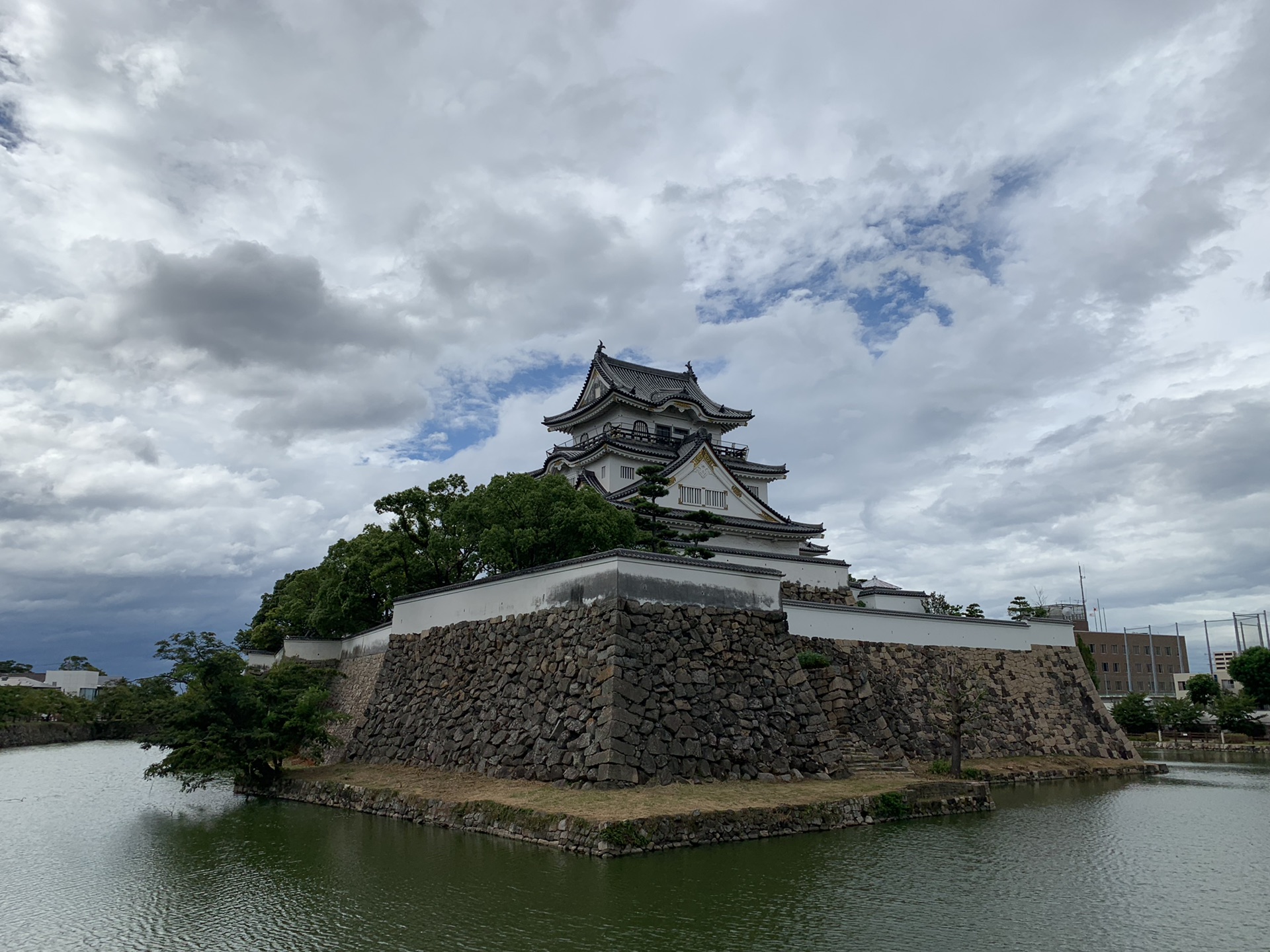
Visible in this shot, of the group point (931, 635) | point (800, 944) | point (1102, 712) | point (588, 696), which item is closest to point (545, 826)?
point (588, 696)

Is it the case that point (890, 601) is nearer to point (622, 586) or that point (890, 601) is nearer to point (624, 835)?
point (622, 586)

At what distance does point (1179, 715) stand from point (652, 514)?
2915 cm

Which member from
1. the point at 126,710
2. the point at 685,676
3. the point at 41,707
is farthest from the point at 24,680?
the point at 685,676

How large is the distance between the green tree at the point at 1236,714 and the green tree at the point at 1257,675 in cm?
391

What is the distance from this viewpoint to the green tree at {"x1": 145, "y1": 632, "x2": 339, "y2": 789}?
1762cm

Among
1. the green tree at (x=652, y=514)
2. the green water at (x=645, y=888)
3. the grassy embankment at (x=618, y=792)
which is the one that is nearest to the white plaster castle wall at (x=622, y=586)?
the grassy embankment at (x=618, y=792)

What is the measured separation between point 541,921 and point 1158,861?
28.6ft

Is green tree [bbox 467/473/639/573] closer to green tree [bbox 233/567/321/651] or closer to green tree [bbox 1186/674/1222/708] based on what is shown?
green tree [bbox 233/567/321/651]

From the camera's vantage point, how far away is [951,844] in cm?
1259

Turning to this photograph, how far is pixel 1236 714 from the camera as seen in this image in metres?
36.8

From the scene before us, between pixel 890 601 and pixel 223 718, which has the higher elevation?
pixel 890 601

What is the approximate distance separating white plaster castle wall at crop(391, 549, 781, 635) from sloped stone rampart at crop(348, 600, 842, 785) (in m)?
0.25

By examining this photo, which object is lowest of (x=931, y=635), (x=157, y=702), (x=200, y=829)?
(x=200, y=829)

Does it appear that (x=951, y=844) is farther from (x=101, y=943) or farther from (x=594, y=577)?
(x=101, y=943)
